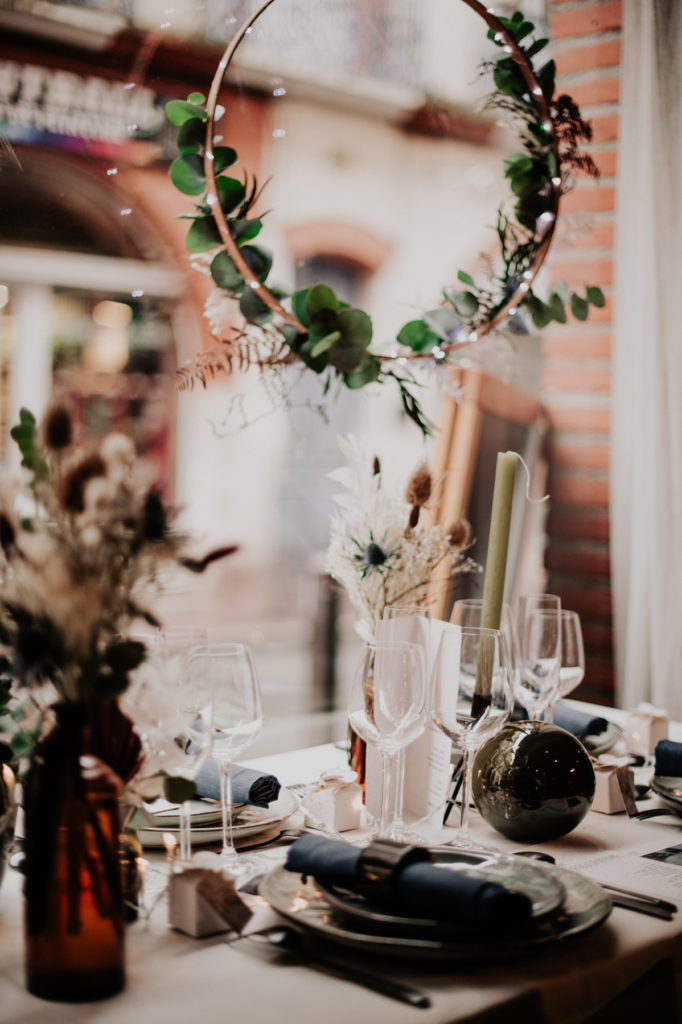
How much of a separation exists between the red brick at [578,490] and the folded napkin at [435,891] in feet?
5.79

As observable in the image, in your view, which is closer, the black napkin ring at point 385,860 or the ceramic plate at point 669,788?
the black napkin ring at point 385,860

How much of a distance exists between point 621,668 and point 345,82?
4.74 meters

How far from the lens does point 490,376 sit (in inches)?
93.8

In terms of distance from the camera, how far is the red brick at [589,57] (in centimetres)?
233

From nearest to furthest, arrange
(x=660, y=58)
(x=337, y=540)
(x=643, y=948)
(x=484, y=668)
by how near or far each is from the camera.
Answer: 1. (x=643, y=948)
2. (x=484, y=668)
3. (x=337, y=540)
4. (x=660, y=58)

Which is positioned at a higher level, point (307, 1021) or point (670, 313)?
point (670, 313)

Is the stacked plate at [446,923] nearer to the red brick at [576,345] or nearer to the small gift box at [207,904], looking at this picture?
the small gift box at [207,904]

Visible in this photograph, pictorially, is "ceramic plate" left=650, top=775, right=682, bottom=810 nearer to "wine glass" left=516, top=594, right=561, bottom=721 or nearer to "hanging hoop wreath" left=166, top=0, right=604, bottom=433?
"wine glass" left=516, top=594, right=561, bottom=721

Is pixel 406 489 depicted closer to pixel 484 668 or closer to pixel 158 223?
pixel 484 668

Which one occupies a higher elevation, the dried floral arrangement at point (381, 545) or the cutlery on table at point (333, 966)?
the dried floral arrangement at point (381, 545)

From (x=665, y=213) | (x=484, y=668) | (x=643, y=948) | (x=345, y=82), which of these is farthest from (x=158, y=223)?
(x=643, y=948)

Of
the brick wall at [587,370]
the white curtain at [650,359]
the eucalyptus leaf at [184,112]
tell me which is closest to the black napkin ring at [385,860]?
the eucalyptus leaf at [184,112]

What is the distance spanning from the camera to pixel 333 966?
760mm

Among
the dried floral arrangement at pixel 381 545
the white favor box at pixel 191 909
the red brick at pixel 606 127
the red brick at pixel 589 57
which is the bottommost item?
the white favor box at pixel 191 909
